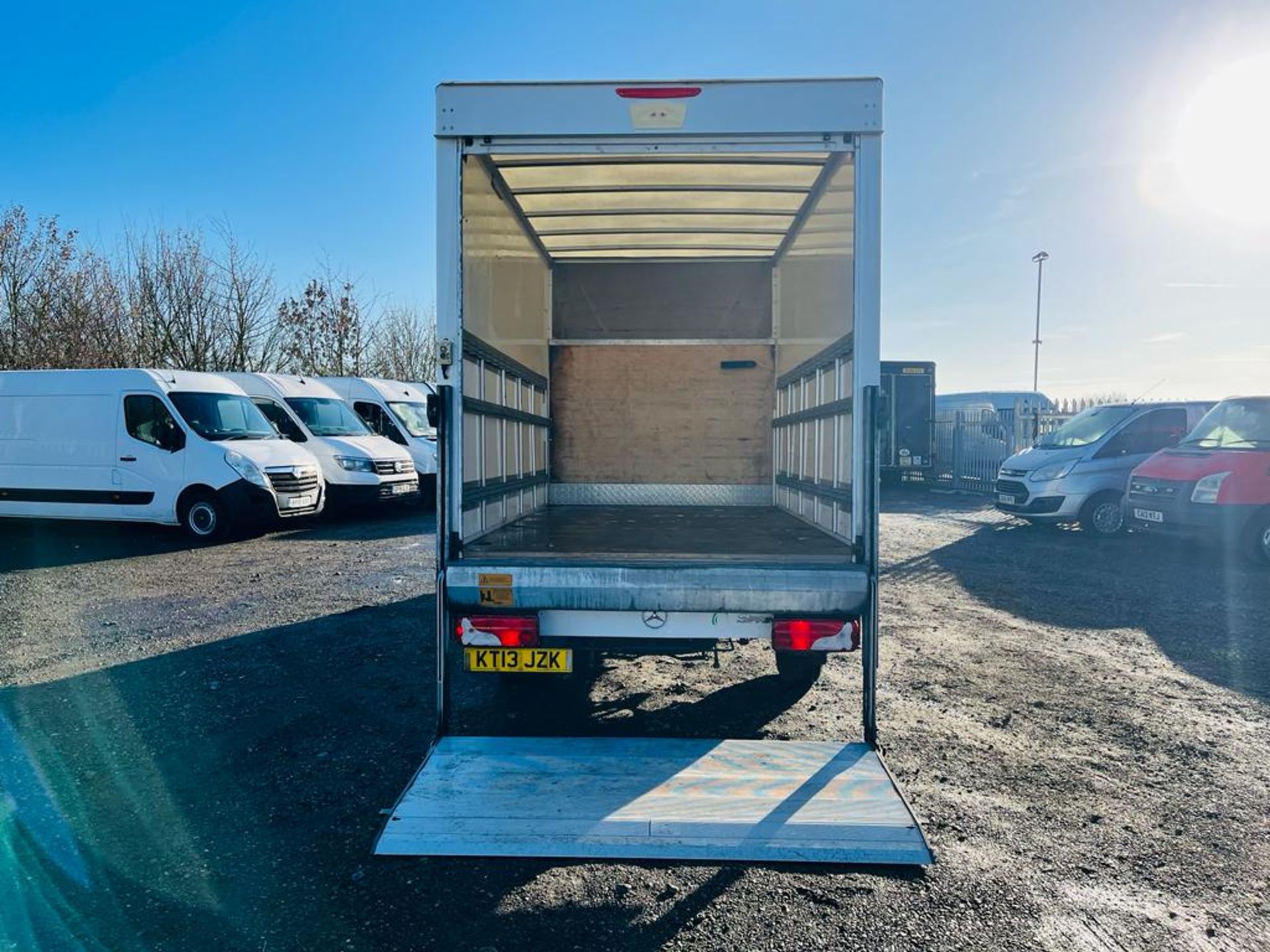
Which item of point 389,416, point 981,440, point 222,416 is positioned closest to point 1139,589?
point 222,416

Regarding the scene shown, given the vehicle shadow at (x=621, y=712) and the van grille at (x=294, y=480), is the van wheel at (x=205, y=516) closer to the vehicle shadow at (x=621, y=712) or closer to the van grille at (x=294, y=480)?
the van grille at (x=294, y=480)

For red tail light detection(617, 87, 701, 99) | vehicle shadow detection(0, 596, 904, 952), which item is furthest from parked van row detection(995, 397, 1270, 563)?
red tail light detection(617, 87, 701, 99)

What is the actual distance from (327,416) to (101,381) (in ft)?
11.3

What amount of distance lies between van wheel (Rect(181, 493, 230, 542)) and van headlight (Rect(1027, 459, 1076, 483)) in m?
11.7

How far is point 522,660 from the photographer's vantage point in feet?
12.3

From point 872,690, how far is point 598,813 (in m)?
1.36

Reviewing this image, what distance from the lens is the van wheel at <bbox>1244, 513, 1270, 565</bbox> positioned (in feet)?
31.2

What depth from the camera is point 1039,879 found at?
3.05m

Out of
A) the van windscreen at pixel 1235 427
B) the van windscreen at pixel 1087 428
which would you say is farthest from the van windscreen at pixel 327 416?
the van windscreen at pixel 1235 427

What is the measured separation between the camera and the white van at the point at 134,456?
11086 mm

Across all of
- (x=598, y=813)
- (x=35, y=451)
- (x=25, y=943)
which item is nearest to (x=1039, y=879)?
(x=598, y=813)

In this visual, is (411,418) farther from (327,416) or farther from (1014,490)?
(1014,490)

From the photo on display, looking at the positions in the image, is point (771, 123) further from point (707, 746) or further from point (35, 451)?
point (35, 451)

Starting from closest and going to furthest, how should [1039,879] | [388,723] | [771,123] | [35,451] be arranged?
1. [1039,879]
2. [771,123]
3. [388,723]
4. [35,451]
